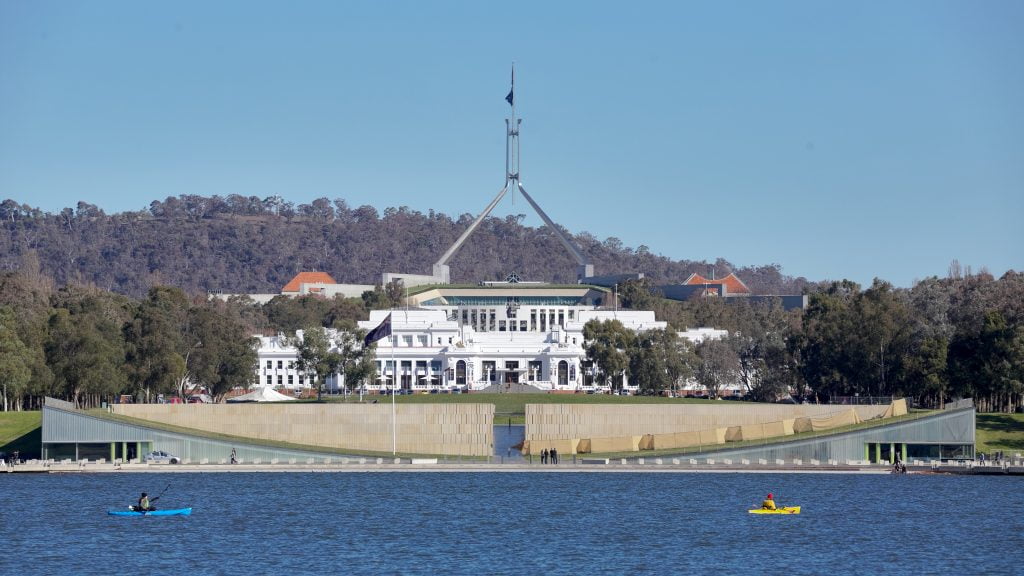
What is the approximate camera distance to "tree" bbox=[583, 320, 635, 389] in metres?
135

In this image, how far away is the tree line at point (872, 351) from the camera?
357ft

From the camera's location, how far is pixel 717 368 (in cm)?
14100

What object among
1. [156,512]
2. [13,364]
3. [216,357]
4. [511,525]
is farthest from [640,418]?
[13,364]

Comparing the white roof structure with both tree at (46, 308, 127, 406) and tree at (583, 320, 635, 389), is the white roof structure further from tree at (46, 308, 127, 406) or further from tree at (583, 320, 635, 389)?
tree at (583, 320, 635, 389)

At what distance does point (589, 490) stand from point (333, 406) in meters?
20.3

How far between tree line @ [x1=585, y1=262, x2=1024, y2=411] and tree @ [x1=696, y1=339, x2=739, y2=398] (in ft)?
0.39

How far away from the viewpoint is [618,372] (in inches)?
5330

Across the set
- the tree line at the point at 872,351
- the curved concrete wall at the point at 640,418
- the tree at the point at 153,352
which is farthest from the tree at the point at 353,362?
the curved concrete wall at the point at 640,418

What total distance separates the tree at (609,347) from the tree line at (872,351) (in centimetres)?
12

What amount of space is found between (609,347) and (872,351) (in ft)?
86.2

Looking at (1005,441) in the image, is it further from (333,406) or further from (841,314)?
(333,406)

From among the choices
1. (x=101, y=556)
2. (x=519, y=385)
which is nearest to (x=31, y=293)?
(x=519, y=385)

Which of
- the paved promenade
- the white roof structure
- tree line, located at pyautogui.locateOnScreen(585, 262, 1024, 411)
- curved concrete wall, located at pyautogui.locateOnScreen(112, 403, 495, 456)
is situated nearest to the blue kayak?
the paved promenade

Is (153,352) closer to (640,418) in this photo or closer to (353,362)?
(353,362)
